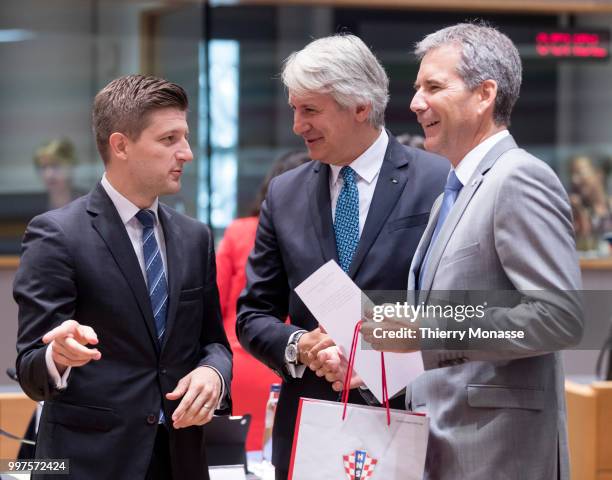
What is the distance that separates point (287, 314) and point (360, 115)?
0.58 m

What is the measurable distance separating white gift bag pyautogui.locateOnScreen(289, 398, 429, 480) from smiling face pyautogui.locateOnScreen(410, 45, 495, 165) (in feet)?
2.06

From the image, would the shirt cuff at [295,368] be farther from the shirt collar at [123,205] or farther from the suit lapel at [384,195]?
the shirt collar at [123,205]

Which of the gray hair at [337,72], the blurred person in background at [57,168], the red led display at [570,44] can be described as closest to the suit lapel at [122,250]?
the gray hair at [337,72]

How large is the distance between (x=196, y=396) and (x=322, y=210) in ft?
2.13

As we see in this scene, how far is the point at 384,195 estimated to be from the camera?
8.42 feet

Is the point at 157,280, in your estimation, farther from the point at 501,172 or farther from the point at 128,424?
the point at 501,172

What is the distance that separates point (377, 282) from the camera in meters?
2.49

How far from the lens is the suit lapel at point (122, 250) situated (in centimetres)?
226

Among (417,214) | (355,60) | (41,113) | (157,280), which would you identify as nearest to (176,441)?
(157,280)

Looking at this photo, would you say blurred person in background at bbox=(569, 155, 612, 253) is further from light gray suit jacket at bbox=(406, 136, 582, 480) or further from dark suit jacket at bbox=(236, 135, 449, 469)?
light gray suit jacket at bbox=(406, 136, 582, 480)

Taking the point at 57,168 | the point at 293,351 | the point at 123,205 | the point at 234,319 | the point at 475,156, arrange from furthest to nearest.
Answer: the point at 57,168 → the point at 234,319 → the point at 293,351 → the point at 123,205 → the point at 475,156

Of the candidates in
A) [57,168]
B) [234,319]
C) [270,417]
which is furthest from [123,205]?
[57,168]

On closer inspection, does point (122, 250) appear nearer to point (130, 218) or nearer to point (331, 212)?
point (130, 218)

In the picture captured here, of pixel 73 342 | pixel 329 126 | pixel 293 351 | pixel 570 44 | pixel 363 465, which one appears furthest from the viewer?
pixel 570 44
